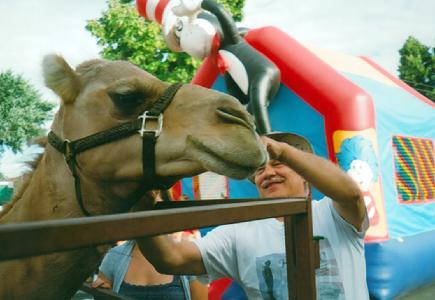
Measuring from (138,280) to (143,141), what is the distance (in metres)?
1.48

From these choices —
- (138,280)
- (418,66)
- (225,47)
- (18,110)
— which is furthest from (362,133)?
(18,110)

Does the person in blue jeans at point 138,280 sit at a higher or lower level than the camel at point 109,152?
lower

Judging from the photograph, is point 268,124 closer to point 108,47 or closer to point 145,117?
point 145,117

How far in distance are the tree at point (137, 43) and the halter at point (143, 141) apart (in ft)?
43.5

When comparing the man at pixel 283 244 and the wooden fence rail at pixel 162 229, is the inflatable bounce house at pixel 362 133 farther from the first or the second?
the wooden fence rail at pixel 162 229

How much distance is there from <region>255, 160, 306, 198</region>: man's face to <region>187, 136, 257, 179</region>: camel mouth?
0.90m

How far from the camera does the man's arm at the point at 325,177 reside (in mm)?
1734

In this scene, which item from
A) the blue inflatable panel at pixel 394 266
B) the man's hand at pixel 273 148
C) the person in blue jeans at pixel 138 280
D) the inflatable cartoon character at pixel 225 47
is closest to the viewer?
the man's hand at pixel 273 148

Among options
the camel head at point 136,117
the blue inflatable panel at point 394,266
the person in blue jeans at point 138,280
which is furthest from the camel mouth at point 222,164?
the blue inflatable panel at point 394,266

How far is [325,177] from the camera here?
1.83 meters

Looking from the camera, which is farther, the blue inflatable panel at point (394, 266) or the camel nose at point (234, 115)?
the blue inflatable panel at point (394, 266)

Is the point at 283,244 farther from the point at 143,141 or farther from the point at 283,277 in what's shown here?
the point at 143,141

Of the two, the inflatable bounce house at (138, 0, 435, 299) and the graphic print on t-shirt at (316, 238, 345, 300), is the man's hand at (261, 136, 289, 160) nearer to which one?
the graphic print on t-shirt at (316, 238, 345, 300)

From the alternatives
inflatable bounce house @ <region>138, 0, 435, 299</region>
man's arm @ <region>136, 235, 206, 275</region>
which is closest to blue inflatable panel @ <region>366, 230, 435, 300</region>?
inflatable bounce house @ <region>138, 0, 435, 299</region>
